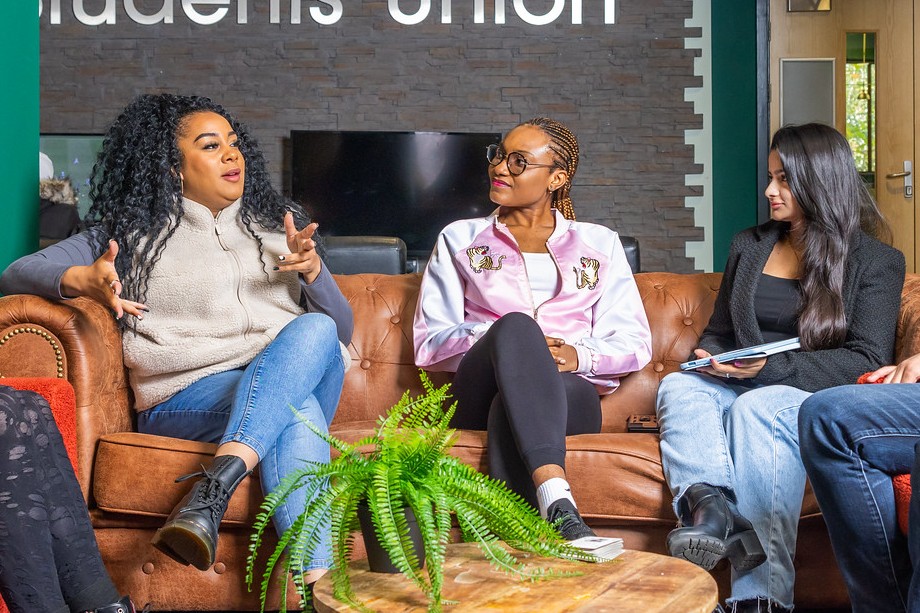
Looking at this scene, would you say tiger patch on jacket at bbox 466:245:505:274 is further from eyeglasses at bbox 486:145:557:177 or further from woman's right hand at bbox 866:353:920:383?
woman's right hand at bbox 866:353:920:383

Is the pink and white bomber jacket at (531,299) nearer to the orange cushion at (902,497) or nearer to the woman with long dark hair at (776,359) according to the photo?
the woman with long dark hair at (776,359)

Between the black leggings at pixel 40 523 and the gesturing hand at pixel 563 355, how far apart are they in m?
1.14

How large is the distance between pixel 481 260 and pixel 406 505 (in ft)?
4.47

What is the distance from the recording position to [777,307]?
243 cm

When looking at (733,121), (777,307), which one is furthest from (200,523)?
(733,121)

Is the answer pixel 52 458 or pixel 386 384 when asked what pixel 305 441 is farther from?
pixel 386 384

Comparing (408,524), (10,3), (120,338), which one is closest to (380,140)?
(10,3)

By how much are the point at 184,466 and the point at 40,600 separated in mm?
540

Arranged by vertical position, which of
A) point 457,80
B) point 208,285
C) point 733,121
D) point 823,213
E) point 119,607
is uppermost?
point 457,80

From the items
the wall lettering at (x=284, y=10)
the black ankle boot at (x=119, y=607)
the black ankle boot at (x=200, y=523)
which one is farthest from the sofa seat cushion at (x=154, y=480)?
the wall lettering at (x=284, y=10)

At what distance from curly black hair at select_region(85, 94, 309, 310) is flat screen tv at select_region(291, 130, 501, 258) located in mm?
4166

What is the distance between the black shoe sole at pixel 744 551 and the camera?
1885mm

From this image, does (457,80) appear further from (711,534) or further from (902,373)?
(711,534)

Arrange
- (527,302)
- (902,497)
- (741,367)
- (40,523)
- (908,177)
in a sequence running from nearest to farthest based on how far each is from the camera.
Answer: (40,523)
(902,497)
(741,367)
(527,302)
(908,177)
